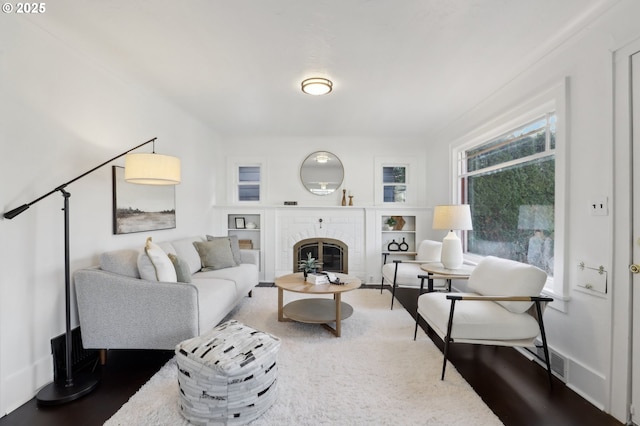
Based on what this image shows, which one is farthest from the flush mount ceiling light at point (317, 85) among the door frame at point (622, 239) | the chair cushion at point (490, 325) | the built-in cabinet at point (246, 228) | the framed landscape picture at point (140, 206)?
the built-in cabinet at point (246, 228)

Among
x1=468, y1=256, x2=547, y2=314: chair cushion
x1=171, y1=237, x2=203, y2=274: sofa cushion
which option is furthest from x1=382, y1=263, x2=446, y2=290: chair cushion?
x1=171, y1=237, x2=203, y2=274: sofa cushion

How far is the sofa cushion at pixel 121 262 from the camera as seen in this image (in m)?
2.31

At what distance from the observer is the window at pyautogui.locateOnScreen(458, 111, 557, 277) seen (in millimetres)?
2531

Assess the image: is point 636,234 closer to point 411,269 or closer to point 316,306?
point 411,269

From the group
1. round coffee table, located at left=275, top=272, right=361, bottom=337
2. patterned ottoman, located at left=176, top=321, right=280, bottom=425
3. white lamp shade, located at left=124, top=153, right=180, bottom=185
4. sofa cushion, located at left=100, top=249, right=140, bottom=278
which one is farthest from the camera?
round coffee table, located at left=275, top=272, right=361, bottom=337

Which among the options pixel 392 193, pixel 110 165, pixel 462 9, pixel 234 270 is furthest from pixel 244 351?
pixel 392 193

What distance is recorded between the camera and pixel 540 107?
2516mm

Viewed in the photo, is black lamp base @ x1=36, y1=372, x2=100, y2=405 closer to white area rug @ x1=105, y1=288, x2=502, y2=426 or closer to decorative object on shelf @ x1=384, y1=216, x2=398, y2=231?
white area rug @ x1=105, y1=288, x2=502, y2=426

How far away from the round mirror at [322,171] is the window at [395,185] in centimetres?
80

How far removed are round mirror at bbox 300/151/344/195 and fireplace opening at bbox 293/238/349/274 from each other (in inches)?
36.4

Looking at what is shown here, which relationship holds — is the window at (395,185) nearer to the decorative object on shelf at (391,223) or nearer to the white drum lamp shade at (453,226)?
the decorative object on shelf at (391,223)

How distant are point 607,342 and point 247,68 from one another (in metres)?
3.33

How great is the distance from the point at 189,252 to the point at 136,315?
1.32 metres

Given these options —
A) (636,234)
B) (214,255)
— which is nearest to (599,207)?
(636,234)
